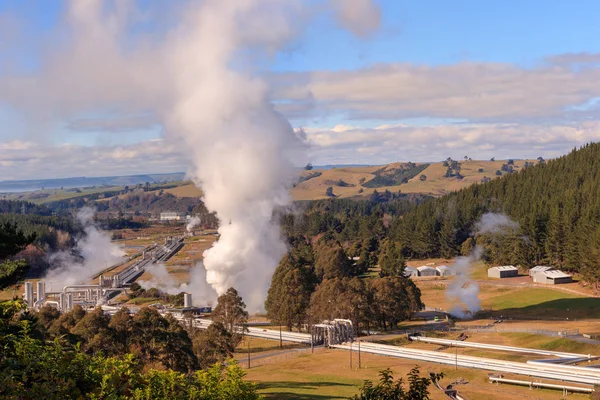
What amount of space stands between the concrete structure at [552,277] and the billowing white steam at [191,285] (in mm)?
62475

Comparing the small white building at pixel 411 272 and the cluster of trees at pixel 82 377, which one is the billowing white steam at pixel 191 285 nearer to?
the small white building at pixel 411 272

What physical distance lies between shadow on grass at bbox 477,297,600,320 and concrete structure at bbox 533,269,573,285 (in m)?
13.8

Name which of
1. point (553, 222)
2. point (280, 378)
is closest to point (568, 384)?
point (280, 378)

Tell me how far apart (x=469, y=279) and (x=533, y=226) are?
760 inches

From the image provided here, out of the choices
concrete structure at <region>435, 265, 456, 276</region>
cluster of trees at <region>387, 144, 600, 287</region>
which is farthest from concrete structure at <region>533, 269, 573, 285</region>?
concrete structure at <region>435, 265, 456, 276</region>

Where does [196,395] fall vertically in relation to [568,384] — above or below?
above

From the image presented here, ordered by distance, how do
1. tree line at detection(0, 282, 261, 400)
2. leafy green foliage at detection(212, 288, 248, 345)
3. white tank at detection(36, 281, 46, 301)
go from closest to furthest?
tree line at detection(0, 282, 261, 400)
leafy green foliage at detection(212, 288, 248, 345)
white tank at detection(36, 281, 46, 301)

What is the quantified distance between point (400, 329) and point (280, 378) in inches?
1479

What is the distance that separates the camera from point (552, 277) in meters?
125

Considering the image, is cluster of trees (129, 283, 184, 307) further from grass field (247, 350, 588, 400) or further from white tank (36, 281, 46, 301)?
grass field (247, 350, 588, 400)

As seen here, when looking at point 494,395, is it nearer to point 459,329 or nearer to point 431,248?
point 459,329

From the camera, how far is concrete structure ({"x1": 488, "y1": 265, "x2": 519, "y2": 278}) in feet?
459

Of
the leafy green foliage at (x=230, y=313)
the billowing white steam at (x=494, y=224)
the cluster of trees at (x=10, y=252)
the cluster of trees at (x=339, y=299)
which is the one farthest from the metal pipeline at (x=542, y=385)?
the billowing white steam at (x=494, y=224)

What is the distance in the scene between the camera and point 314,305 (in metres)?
97.5
